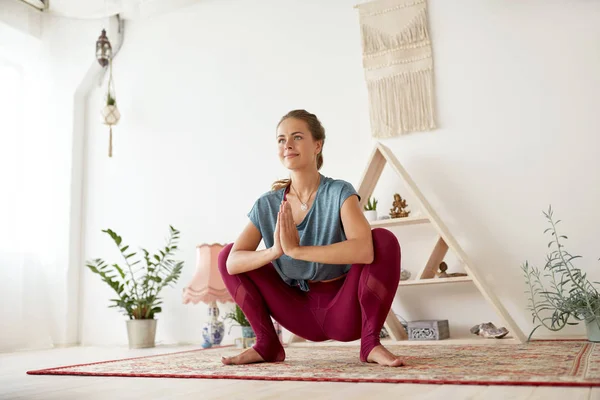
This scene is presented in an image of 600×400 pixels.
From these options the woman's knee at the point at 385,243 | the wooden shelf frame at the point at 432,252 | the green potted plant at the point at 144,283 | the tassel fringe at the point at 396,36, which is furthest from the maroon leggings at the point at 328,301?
the tassel fringe at the point at 396,36

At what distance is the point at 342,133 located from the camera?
3.48m

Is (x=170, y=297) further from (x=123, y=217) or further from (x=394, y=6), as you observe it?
(x=394, y=6)

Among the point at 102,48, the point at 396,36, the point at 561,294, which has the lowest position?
the point at 561,294

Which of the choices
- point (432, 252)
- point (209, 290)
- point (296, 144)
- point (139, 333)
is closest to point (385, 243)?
point (296, 144)

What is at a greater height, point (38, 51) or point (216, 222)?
point (38, 51)

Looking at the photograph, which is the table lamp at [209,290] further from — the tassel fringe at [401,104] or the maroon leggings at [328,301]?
the maroon leggings at [328,301]

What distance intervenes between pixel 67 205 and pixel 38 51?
3.99 feet

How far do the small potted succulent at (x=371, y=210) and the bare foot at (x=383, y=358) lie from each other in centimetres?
142

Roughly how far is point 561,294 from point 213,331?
1894 millimetres

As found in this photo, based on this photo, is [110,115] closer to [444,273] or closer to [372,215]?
[372,215]

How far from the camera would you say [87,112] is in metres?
4.38

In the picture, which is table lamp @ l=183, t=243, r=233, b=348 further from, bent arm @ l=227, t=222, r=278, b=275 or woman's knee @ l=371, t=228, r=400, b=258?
woman's knee @ l=371, t=228, r=400, b=258

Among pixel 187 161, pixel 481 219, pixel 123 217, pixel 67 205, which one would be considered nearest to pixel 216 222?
pixel 187 161

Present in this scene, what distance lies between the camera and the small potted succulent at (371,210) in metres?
3.11
